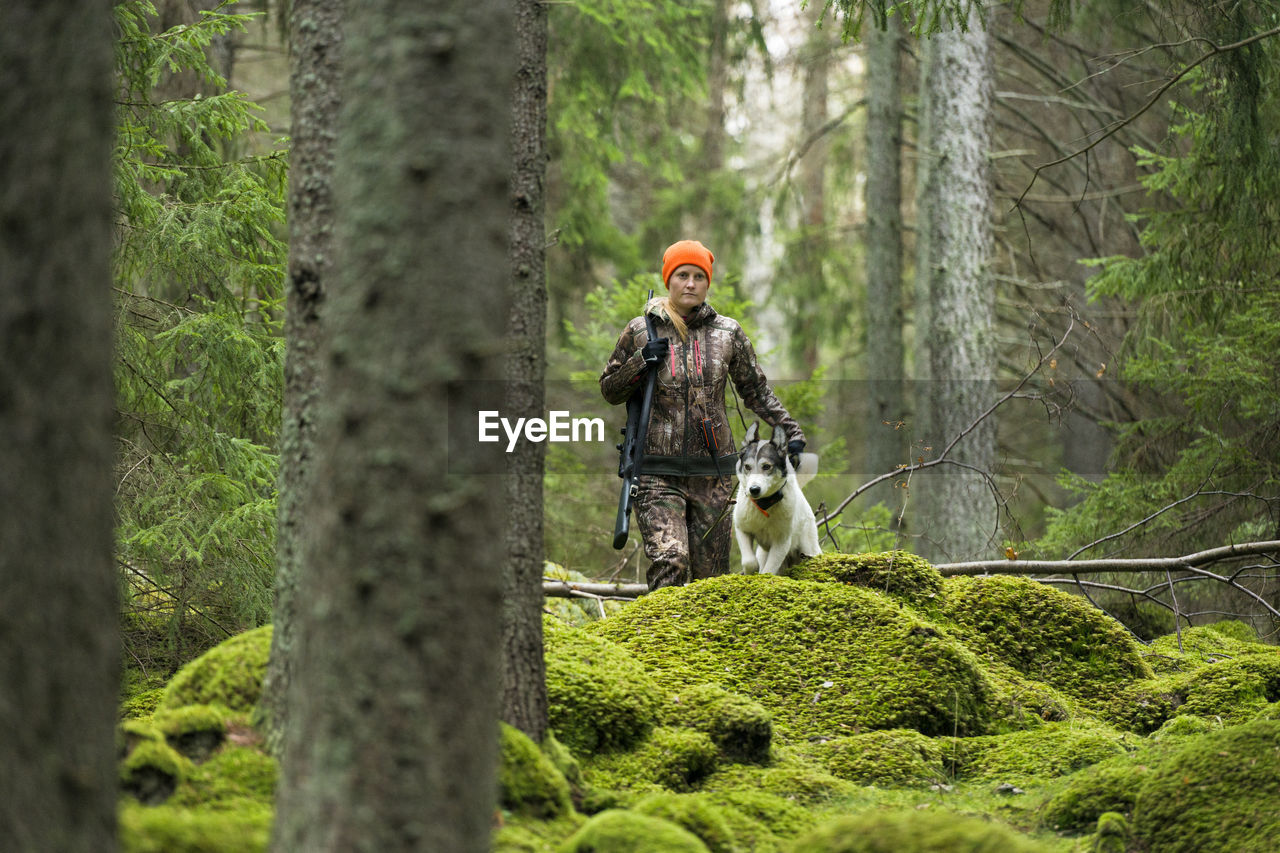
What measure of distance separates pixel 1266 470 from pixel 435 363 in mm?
8727

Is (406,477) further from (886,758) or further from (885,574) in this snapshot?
(885,574)

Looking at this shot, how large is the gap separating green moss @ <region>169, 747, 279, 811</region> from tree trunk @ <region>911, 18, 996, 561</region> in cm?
1025

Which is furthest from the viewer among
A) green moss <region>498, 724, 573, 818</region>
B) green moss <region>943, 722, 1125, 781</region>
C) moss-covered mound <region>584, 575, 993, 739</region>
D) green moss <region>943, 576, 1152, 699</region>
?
green moss <region>943, 576, 1152, 699</region>

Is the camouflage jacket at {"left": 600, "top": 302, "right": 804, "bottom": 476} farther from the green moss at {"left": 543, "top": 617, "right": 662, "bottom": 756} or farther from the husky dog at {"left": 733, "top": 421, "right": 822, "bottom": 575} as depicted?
the green moss at {"left": 543, "top": 617, "right": 662, "bottom": 756}

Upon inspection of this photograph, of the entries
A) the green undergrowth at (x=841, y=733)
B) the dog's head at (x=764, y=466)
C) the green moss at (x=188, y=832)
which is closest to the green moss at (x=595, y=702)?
the green undergrowth at (x=841, y=733)

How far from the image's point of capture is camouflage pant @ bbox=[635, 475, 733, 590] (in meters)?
6.89

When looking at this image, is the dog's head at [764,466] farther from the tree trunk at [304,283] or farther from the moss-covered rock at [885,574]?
the tree trunk at [304,283]

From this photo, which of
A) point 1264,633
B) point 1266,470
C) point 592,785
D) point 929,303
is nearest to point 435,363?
point 592,785

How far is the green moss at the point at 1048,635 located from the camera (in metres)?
6.20

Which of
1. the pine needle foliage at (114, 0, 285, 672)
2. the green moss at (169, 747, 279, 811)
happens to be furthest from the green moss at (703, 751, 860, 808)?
the pine needle foliage at (114, 0, 285, 672)

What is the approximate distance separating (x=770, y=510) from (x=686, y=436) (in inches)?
33.8

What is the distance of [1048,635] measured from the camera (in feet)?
21.1

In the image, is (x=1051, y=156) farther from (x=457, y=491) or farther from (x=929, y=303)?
(x=457, y=491)

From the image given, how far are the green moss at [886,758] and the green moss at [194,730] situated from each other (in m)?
2.83
